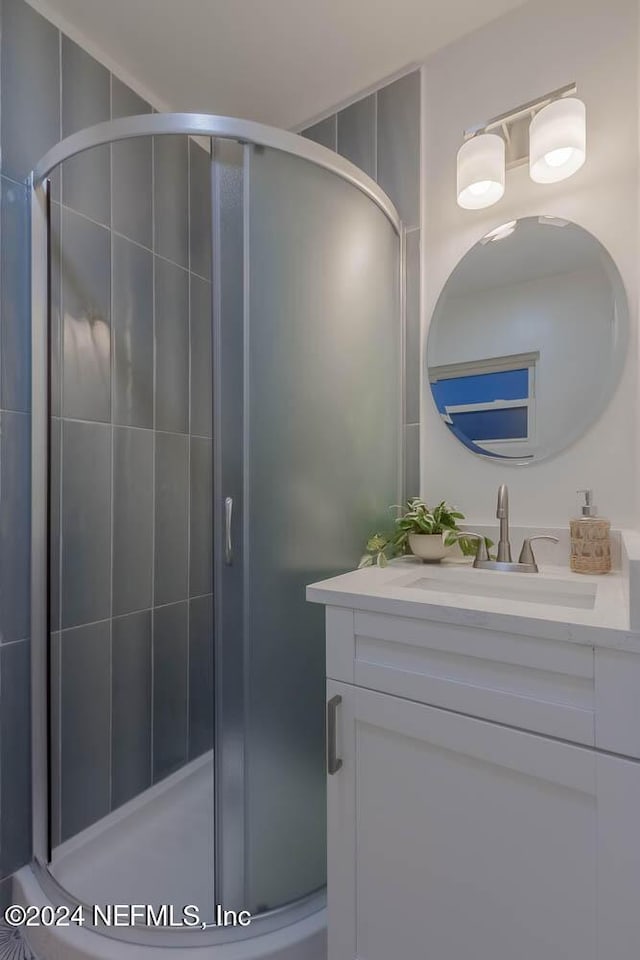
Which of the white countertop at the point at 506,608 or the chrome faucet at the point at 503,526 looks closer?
the white countertop at the point at 506,608

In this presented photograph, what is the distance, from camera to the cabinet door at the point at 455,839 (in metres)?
0.70

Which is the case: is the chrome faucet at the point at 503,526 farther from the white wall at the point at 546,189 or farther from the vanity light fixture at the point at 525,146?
the vanity light fixture at the point at 525,146

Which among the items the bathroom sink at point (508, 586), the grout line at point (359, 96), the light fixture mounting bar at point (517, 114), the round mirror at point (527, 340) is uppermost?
the grout line at point (359, 96)

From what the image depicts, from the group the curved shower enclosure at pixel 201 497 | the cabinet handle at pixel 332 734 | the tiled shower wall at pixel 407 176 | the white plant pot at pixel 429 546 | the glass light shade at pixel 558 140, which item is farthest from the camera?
the tiled shower wall at pixel 407 176

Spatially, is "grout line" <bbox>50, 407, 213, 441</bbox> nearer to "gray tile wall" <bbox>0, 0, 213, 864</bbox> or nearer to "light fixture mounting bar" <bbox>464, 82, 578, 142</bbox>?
"gray tile wall" <bbox>0, 0, 213, 864</bbox>

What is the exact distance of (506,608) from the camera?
2.51 feet

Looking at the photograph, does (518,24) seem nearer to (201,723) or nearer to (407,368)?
(407,368)

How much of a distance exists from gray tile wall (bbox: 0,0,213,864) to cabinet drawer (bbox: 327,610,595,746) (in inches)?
17.0

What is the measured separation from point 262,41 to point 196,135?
0.68m

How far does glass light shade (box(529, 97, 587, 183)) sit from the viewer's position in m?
1.12

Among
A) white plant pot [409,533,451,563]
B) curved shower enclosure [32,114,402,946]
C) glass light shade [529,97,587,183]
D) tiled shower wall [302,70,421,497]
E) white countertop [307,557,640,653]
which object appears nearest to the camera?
white countertop [307,557,640,653]

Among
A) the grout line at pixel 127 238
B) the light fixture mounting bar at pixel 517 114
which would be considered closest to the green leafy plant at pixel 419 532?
the grout line at pixel 127 238

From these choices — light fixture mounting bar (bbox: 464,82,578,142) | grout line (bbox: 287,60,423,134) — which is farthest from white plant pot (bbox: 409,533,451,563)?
grout line (bbox: 287,60,423,134)

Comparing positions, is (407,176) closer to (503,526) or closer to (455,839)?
(503,526)
